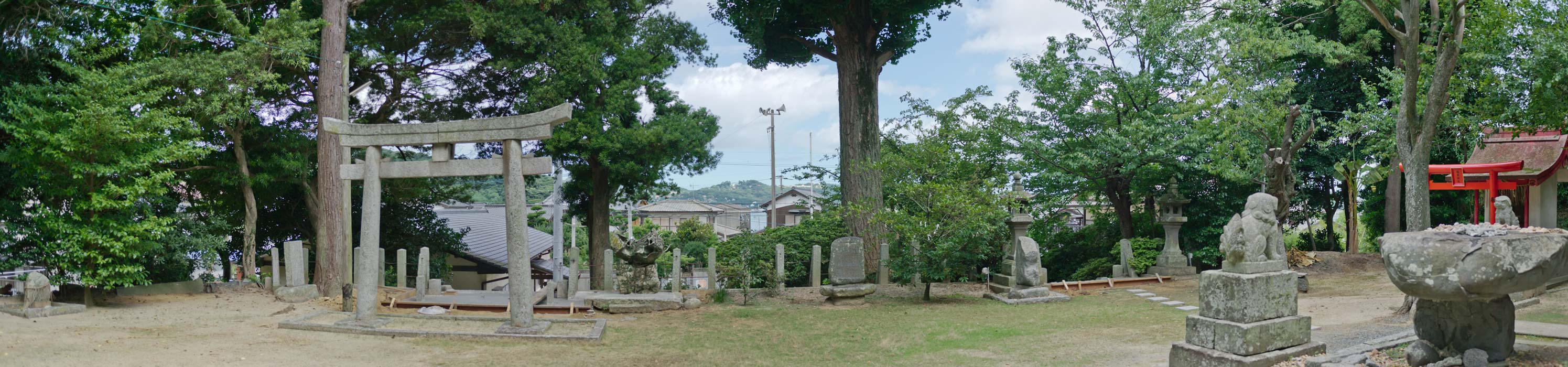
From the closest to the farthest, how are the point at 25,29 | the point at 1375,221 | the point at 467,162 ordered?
1. the point at 467,162
2. the point at 25,29
3. the point at 1375,221

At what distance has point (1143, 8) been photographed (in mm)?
16312

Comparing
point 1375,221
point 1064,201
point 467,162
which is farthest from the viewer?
point 1375,221

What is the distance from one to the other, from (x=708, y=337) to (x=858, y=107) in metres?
7.73

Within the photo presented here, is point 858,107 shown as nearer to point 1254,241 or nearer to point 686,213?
point 1254,241

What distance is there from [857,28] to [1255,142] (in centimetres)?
809

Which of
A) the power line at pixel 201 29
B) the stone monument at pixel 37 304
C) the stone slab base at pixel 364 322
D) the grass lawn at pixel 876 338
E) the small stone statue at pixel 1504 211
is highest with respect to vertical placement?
the power line at pixel 201 29

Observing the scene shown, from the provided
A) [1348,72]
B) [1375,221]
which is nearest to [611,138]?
[1348,72]

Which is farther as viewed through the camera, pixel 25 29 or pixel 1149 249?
pixel 1149 249

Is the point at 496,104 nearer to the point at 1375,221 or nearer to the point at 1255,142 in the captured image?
the point at 1255,142

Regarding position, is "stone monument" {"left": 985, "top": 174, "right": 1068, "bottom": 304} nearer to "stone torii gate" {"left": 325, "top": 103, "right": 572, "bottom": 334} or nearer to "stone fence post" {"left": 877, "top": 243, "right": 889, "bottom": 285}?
"stone fence post" {"left": 877, "top": 243, "right": 889, "bottom": 285}

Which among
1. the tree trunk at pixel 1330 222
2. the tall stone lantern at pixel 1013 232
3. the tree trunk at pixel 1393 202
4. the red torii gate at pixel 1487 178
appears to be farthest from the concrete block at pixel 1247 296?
the tree trunk at pixel 1330 222

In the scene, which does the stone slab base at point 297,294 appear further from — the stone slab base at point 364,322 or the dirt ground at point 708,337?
the stone slab base at point 364,322

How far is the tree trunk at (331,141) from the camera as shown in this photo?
13289 millimetres

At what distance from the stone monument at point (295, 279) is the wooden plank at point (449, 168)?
3438mm
